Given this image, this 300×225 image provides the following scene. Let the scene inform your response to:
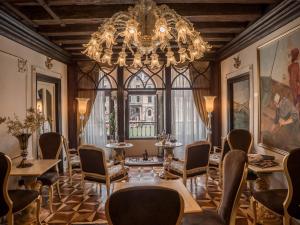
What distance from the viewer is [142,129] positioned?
8812 mm

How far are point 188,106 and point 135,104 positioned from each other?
6.27ft

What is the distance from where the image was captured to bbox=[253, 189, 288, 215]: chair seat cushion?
2850 millimetres

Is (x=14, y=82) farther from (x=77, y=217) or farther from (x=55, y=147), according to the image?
(x=77, y=217)

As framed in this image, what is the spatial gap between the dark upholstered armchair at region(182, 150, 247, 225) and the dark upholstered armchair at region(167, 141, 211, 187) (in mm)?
1685

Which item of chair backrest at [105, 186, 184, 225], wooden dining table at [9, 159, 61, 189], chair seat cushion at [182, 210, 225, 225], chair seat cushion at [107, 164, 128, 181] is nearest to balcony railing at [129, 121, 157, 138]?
chair seat cushion at [107, 164, 128, 181]

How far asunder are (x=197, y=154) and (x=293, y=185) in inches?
74.3

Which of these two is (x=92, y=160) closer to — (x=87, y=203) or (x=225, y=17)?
(x=87, y=203)

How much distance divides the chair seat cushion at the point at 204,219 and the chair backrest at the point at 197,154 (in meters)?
1.70

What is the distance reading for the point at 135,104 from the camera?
8.66m

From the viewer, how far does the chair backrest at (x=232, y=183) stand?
2260 millimetres

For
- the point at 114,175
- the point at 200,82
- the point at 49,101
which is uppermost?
the point at 200,82

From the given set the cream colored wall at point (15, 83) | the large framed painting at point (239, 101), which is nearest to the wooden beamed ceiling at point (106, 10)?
the cream colored wall at point (15, 83)

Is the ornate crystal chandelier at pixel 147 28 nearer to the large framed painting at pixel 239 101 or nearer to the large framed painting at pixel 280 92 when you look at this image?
the large framed painting at pixel 280 92

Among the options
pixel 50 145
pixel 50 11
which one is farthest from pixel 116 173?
pixel 50 11
